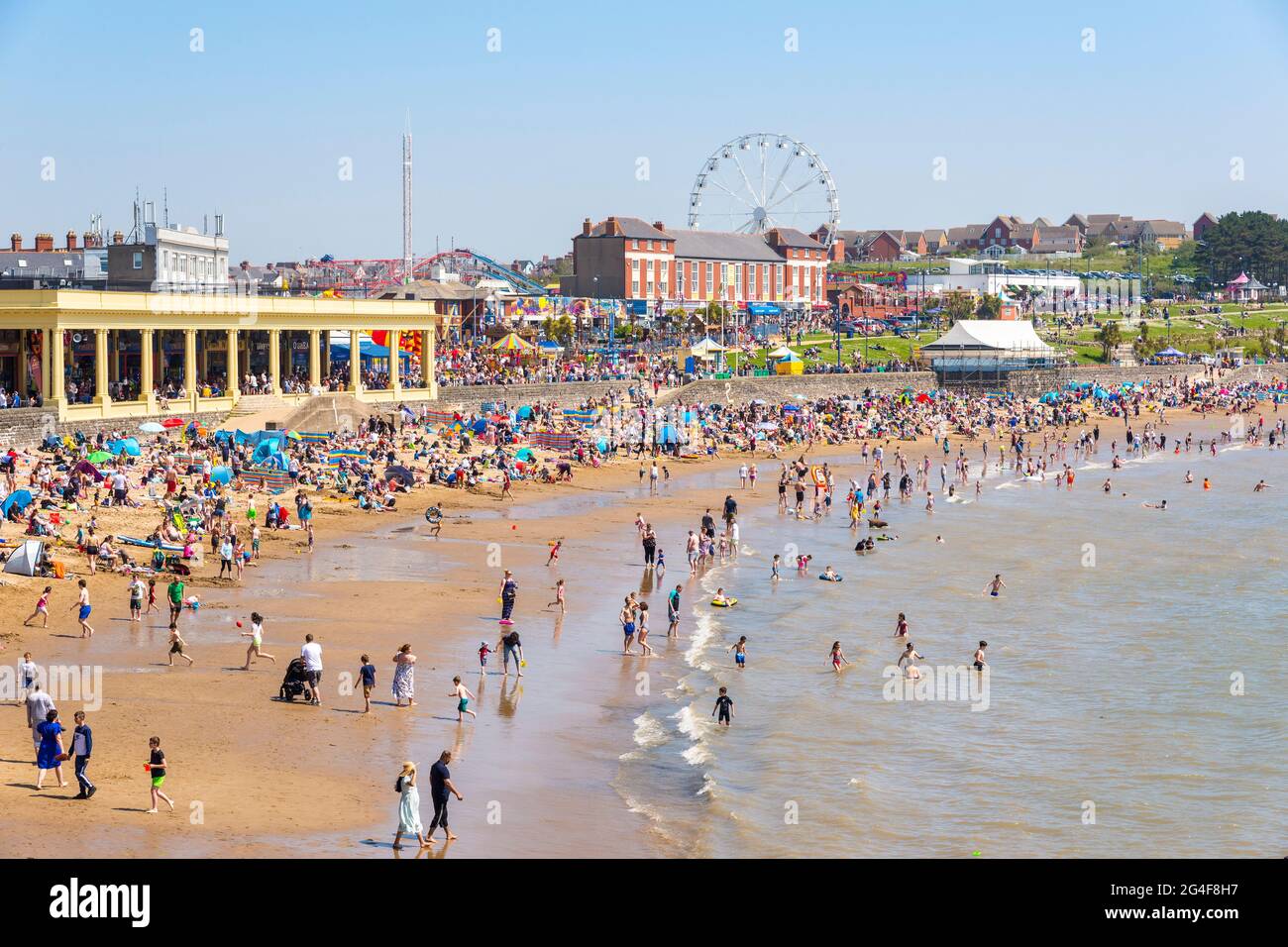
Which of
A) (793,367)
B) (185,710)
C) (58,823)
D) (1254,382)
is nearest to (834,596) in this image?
(185,710)

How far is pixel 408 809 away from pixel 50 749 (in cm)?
404

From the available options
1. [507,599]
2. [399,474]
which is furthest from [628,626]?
[399,474]

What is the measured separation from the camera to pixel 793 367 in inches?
3088

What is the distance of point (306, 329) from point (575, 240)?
53.7 metres

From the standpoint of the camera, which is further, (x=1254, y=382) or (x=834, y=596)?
(x=1254, y=382)

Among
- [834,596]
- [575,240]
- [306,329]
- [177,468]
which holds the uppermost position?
[575,240]

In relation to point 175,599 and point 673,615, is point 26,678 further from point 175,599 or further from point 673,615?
point 673,615

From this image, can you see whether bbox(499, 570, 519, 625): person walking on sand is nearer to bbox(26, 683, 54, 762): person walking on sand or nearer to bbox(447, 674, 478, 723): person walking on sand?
bbox(447, 674, 478, 723): person walking on sand

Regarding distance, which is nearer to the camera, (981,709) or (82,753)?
(82,753)

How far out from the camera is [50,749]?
15.0m

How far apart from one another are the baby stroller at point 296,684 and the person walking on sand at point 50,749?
451 cm

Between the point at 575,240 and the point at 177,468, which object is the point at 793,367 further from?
the point at 177,468

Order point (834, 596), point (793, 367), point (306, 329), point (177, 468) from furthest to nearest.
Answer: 1. point (793, 367)
2. point (306, 329)
3. point (177, 468)
4. point (834, 596)

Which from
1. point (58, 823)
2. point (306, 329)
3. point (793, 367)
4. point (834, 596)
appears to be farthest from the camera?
point (793, 367)
